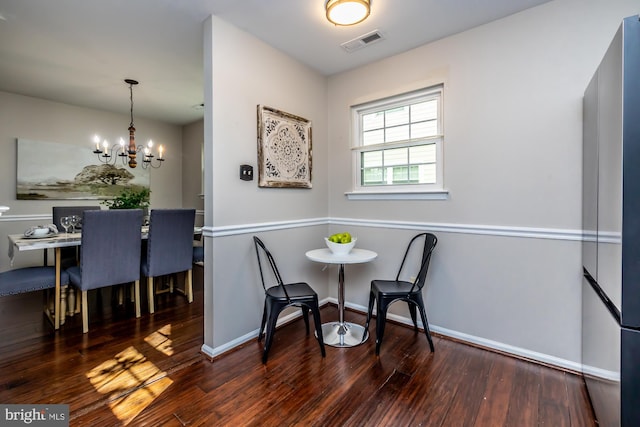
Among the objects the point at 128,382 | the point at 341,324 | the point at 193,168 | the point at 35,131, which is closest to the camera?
the point at 128,382

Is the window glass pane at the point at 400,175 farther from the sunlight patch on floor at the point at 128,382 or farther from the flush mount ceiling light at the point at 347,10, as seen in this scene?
the sunlight patch on floor at the point at 128,382

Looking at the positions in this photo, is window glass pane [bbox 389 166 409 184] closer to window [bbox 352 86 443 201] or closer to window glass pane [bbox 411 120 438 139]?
Result: window [bbox 352 86 443 201]

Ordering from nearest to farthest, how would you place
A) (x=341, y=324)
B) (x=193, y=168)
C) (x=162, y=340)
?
1. (x=162, y=340)
2. (x=341, y=324)
3. (x=193, y=168)

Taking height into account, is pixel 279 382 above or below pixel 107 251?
below

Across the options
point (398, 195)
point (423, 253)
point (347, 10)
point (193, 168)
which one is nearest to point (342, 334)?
point (423, 253)

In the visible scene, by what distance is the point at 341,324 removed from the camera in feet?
8.04

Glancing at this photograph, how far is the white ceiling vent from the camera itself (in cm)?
233

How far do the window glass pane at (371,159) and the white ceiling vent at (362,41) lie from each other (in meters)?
0.93

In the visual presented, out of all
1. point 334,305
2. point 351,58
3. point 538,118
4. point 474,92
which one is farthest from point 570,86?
point 334,305

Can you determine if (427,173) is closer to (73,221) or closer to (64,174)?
(73,221)

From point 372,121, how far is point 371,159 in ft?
1.22

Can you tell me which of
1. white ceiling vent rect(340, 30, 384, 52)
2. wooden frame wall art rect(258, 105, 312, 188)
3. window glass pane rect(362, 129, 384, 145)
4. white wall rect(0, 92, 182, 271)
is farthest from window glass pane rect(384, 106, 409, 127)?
white wall rect(0, 92, 182, 271)

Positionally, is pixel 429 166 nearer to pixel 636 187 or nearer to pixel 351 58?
pixel 351 58

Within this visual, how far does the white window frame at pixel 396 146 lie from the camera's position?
95.7 inches
